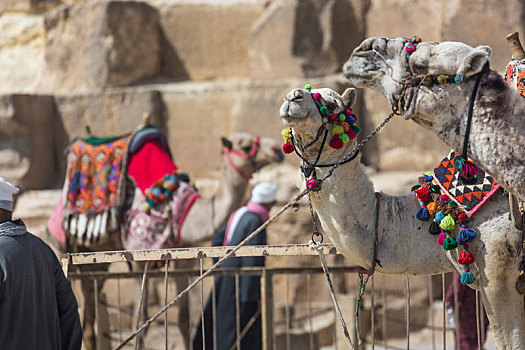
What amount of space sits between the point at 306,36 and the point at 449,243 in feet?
21.1

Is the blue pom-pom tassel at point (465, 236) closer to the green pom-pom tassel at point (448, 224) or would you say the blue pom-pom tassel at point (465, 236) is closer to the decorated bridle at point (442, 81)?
the green pom-pom tassel at point (448, 224)

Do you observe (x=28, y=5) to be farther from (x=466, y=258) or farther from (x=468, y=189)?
(x=466, y=258)

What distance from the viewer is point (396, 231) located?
3.87 meters

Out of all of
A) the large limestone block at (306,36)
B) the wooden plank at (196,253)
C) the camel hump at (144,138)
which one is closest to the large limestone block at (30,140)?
the camel hump at (144,138)

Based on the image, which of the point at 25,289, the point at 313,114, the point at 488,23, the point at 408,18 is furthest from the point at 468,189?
the point at 408,18

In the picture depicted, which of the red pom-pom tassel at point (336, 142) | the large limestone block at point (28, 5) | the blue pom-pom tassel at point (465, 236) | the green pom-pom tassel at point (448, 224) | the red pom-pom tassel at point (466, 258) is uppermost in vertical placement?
the large limestone block at point (28, 5)

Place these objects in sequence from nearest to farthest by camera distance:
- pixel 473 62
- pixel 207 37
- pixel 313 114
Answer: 1. pixel 473 62
2. pixel 313 114
3. pixel 207 37

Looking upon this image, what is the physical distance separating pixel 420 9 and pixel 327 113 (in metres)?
6.09

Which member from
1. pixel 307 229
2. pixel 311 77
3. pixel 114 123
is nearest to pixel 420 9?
pixel 311 77

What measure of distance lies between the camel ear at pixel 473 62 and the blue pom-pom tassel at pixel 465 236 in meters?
0.95

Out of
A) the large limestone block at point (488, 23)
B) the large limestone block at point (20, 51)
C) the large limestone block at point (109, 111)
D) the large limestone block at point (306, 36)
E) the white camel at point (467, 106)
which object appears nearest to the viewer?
the white camel at point (467, 106)

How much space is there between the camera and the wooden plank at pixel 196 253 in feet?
14.9

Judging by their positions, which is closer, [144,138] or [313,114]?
[313,114]

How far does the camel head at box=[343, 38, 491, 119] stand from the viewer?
2.95m
